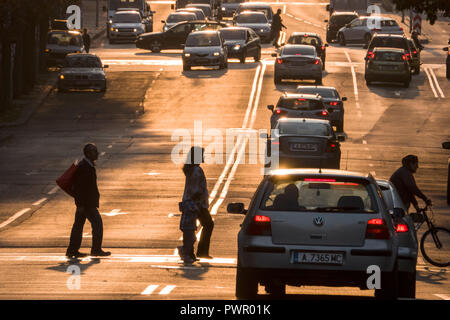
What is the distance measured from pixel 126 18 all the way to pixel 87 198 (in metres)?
49.9

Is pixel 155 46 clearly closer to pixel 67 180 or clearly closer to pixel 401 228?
pixel 67 180

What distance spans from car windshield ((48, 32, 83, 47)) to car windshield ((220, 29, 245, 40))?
6.61 metres

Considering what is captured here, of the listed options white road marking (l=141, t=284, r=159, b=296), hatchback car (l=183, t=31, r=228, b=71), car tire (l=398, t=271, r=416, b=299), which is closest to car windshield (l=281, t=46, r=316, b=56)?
hatchback car (l=183, t=31, r=228, b=71)

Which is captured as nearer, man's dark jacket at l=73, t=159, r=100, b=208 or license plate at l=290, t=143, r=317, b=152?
man's dark jacket at l=73, t=159, r=100, b=208

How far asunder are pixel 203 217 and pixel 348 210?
5439mm

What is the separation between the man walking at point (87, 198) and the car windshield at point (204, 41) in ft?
115

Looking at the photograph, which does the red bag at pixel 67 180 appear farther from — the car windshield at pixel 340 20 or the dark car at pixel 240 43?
the car windshield at pixel 340 20

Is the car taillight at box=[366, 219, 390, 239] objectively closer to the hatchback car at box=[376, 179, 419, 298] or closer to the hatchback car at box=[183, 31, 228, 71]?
the hatchback car at box=[376, 179, 419, 298]

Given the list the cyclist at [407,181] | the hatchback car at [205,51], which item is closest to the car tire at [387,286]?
the cyclist at [407,181]

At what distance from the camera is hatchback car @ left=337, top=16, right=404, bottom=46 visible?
65000 millimetres

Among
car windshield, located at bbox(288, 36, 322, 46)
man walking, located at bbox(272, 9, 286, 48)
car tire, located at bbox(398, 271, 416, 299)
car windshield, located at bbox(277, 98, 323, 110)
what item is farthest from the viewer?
man walking, located at bbox(272, 9, 286, 48)

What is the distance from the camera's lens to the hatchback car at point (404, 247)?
13211 mm

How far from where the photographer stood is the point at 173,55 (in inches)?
2338
